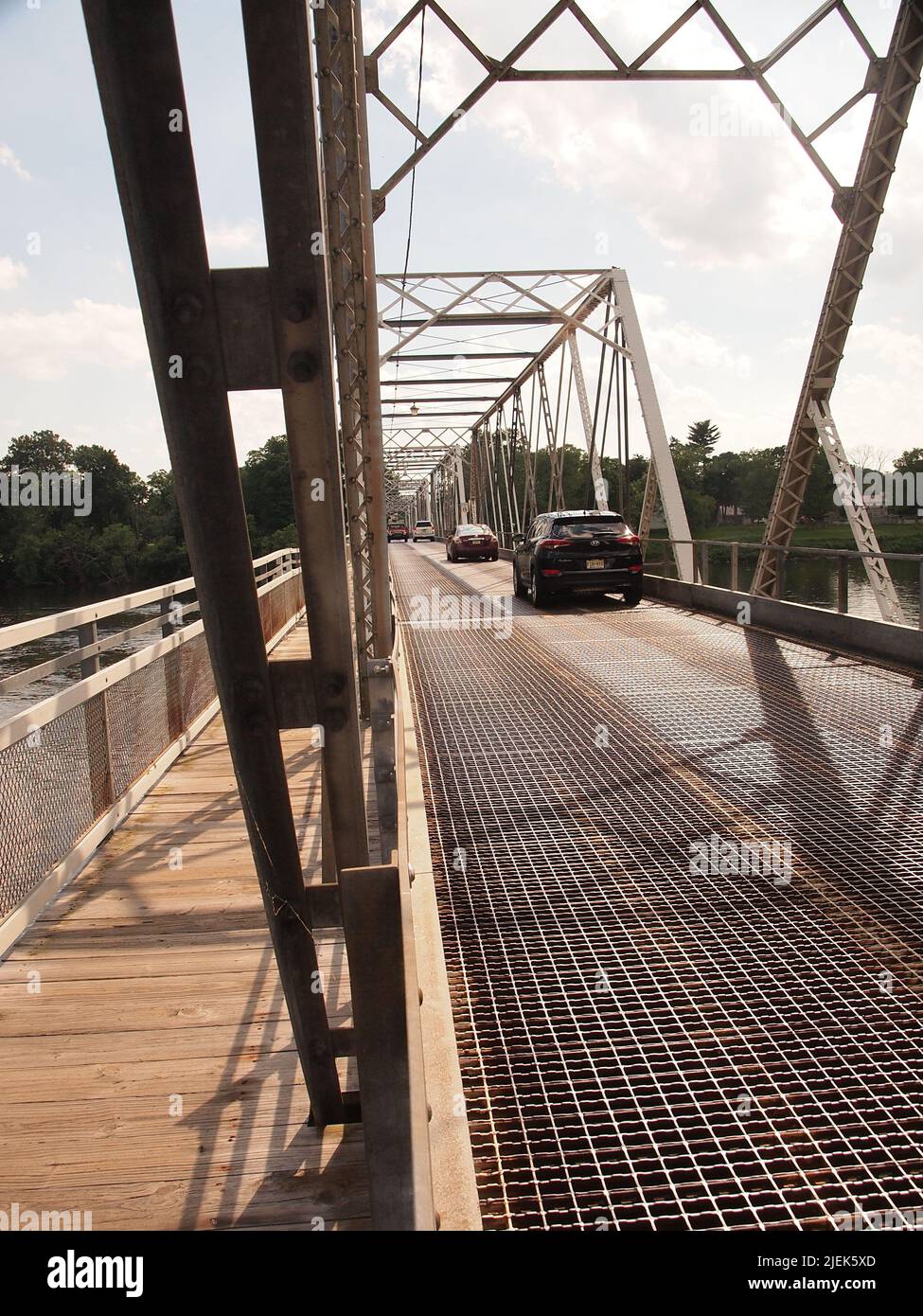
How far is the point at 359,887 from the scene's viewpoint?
1.93m

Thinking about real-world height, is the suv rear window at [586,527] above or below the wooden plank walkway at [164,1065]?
above

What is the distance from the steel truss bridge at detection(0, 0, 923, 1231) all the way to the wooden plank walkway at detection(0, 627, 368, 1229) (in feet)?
0.05

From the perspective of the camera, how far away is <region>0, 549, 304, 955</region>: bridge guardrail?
4211 mm

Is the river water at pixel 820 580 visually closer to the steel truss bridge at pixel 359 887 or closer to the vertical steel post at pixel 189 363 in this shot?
the steel truss bridge at pixel 359 887

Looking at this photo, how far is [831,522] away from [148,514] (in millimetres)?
76380

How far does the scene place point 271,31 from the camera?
Result: 180 cm

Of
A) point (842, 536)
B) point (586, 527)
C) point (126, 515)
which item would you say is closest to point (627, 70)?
point (586, 527)

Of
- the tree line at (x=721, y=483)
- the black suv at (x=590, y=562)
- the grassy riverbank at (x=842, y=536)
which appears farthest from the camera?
the tree line at (x=721, y=483)

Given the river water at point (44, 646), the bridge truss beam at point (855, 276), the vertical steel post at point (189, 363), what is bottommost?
the river water at point (44, 646)

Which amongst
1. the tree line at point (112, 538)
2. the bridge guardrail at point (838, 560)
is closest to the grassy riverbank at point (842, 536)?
the tree line at point (112, 538)

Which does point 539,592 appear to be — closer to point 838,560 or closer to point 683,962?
point 838,560

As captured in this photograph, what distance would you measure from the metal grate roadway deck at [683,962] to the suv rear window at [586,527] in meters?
9.15

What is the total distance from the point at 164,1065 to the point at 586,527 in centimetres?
1477

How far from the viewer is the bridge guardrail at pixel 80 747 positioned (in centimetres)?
421
